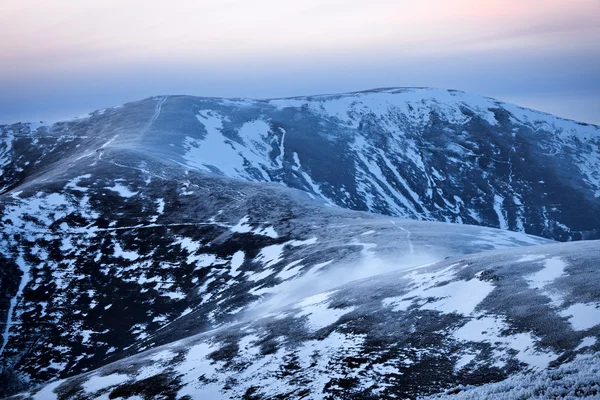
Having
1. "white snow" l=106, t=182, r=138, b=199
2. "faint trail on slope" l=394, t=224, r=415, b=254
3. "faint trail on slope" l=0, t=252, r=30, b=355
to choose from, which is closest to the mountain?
"faint trail on slope" l=0, t=252, r=30, b=355

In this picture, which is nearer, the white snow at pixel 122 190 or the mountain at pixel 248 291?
the mountain at pixel 248 291

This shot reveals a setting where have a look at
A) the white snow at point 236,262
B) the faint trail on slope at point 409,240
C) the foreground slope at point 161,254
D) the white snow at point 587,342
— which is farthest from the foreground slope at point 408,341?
the white snow at point 236,262

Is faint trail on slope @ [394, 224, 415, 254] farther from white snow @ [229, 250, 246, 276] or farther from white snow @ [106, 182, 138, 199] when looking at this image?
white snow @ [106, 182, 138, 199]

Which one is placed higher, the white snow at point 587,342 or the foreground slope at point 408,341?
the white snow at point 587,342

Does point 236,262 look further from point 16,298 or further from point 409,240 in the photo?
point 16,298

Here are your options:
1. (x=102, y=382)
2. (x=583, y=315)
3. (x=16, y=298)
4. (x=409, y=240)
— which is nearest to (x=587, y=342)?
(x=583, y=315)

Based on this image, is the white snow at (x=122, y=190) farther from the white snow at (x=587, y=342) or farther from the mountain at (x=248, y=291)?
the white snow at (x=587, y=342)

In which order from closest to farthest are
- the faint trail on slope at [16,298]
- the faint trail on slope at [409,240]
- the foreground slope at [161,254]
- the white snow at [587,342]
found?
the white snow at [587,342] < the foreground slope at [161,254] < the faint trail on slope at [409,240] < the faint trail on slope at [16,298]

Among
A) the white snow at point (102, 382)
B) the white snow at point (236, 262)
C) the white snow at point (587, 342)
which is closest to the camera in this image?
the white snow at point (587, 342)
